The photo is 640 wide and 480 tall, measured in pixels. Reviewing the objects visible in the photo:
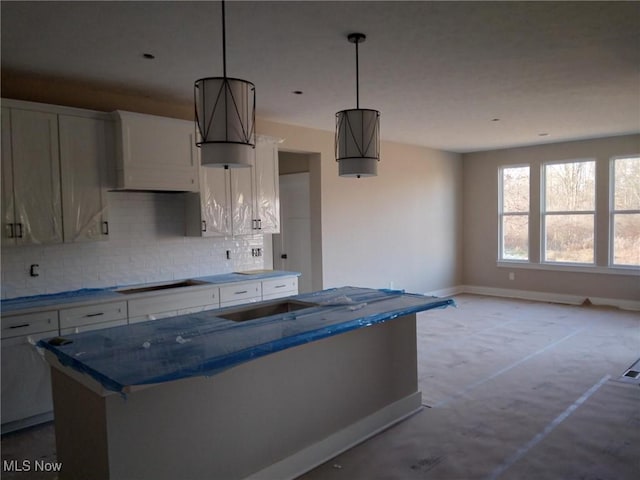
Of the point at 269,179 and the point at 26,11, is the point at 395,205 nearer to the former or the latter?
the point at 269,179

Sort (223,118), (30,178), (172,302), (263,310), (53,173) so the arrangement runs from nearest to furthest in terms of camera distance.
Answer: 1. (223,118)
2. (263,310)
3. (30,178)
4. (53,173)
5. (172,302)

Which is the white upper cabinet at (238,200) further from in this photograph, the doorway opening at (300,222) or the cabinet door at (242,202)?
the doorway opening at (300,222)

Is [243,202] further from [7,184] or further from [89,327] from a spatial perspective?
[7,184]

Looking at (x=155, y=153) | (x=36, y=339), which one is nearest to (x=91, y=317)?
(x=36, y=339)

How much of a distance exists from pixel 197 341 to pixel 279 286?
2.57 meters

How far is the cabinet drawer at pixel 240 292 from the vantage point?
175 inches

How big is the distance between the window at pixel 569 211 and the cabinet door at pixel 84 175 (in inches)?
267

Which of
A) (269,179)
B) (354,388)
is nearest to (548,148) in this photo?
(269,179)

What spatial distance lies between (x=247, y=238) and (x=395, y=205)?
9.34 ft

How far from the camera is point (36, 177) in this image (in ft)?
11.7

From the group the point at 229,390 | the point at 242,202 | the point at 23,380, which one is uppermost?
the point at 242,202

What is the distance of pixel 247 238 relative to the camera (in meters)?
5.37

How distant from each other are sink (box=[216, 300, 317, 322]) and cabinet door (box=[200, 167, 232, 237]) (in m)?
1.57

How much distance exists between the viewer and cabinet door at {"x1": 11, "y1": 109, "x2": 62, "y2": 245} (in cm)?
347
